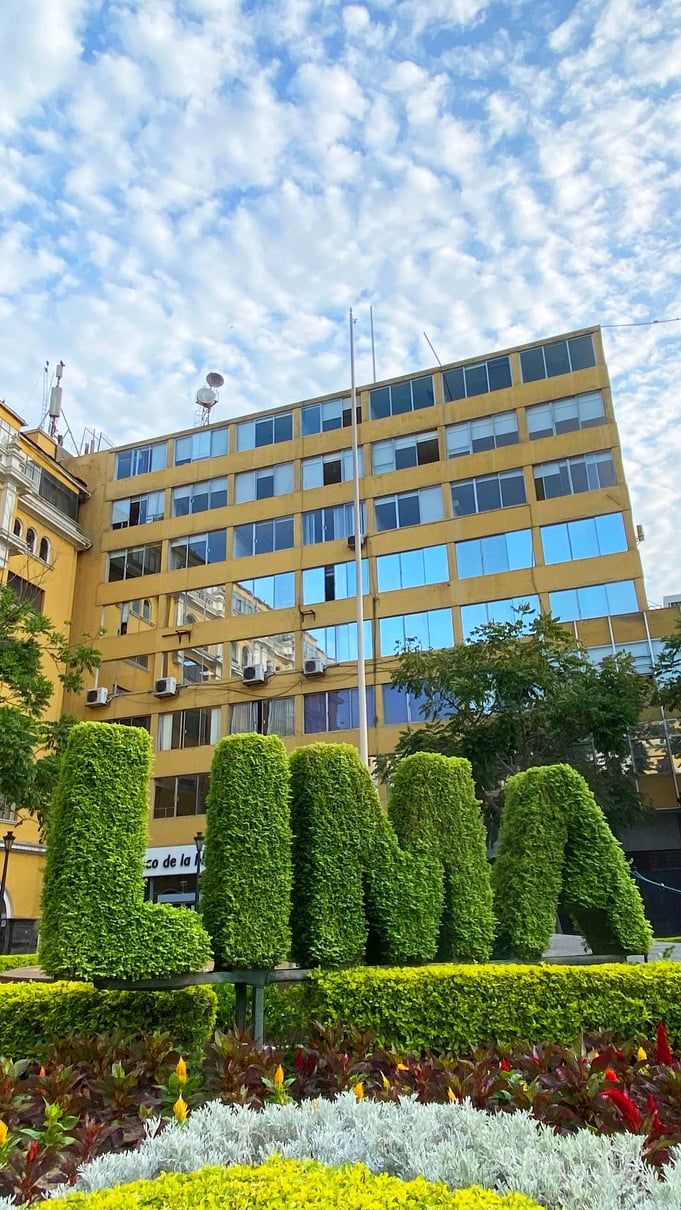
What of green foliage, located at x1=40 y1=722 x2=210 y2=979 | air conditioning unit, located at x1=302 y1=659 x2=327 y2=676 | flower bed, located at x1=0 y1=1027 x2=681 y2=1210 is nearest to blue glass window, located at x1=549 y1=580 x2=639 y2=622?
air conditioning unit, located at x1=302 y1=659 x2=327 y2=676

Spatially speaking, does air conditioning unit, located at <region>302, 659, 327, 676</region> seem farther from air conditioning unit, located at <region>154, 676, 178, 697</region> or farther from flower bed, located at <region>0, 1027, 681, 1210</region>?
flower bed, located at <region>0, 1027, 681, 1210</region>

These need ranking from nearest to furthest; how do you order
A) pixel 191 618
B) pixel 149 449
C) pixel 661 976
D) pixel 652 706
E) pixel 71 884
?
pixel 71 884
pixel 661 976
pixel 652 706
pixel 191 618
pixel 149 449

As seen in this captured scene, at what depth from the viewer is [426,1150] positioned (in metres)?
3.97

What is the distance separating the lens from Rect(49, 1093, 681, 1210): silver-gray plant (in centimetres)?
357

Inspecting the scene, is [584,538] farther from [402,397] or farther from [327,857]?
[327,857]

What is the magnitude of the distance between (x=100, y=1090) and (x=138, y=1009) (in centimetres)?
265

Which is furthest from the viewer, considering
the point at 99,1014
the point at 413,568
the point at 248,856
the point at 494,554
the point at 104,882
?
the point at 413,568

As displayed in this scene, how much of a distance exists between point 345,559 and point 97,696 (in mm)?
11036

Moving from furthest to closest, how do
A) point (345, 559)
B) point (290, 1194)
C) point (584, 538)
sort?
point (345, 559) → point (584, 538) → point (290, 1194)

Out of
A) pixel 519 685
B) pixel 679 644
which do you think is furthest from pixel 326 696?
pixel 679 644

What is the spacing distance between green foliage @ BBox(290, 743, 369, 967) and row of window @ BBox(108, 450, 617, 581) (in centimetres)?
2178

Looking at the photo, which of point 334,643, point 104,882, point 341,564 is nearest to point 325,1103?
point 104,882

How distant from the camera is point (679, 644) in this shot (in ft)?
70.6

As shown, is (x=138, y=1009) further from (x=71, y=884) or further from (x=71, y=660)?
(x=71, y=660)
